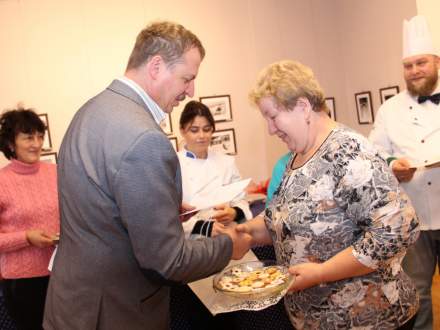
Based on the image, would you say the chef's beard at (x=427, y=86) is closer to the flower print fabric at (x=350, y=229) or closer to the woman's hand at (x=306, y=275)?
the flower print fabric at (x=350, y=229)

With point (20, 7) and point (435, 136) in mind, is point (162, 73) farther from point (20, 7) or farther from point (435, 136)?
point (20, 7)

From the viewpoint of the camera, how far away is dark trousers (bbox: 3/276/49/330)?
2246mm

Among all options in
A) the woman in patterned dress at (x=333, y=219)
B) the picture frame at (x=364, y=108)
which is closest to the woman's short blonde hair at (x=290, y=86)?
the woman in patterned dress at (x=333, y=219)

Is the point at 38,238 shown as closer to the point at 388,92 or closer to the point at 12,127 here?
the point at 12,127

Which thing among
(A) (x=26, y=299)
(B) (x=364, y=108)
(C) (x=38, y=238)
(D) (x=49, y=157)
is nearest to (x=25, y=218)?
(C) (x=38, y=238)

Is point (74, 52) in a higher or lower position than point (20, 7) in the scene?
lower

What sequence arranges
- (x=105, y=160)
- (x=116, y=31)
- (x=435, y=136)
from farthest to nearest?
(x=116, y=31)
(x=435, y=136)
(x=105, y=160)

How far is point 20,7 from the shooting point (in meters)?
4.16

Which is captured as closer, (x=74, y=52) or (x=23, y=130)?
(x=23, y=130)

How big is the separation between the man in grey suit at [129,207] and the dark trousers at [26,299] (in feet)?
3.10

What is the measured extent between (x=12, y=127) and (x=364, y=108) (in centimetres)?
368

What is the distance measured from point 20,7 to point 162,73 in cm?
346

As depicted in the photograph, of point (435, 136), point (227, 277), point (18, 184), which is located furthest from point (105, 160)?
point (435, 136)

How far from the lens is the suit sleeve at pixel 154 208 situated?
1.13m
